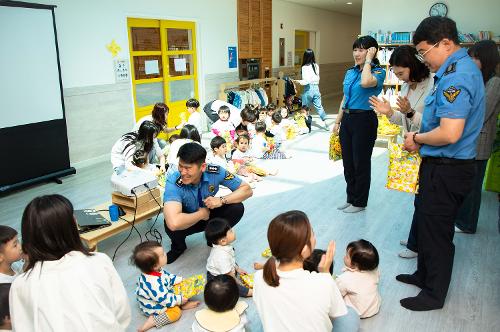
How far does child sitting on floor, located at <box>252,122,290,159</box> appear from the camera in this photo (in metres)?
5.52

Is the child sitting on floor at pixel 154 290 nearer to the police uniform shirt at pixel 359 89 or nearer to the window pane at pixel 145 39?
the police uniform shirt at pixel 359 89

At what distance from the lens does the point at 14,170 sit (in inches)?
173

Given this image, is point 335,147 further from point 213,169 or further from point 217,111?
point 217,111

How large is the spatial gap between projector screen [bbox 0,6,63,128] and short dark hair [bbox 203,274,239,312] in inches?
142

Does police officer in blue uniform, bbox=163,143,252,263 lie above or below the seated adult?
below

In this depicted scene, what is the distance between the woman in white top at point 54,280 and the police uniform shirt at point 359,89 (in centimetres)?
258

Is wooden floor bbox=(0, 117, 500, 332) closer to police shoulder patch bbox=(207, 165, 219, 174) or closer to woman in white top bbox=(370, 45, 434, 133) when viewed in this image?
police shoulder patch bbox=(207, 165, 219, 174)

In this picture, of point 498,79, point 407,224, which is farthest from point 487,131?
point 407,224

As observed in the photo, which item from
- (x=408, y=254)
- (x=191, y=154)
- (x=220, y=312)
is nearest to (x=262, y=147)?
(x=408, y=254)

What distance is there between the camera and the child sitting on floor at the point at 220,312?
1.88 m

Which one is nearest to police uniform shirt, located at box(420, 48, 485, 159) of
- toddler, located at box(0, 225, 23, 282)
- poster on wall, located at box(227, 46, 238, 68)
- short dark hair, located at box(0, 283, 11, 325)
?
short dark hair, located at box(0, 283, 11, 325)

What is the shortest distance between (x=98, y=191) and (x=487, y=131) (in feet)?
12.9

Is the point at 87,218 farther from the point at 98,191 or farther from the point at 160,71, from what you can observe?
the point at 160,71

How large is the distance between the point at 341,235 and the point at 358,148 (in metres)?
0.78
